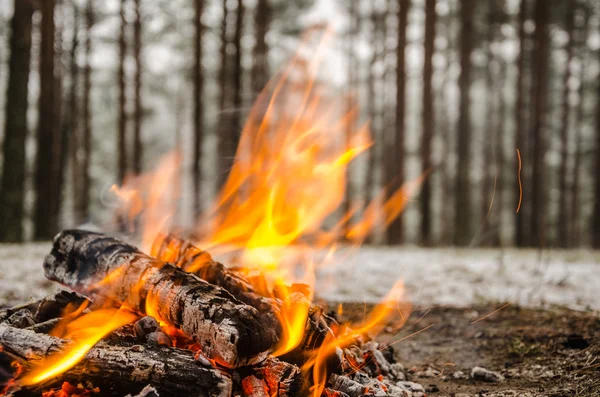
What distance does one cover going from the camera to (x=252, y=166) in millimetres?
4336

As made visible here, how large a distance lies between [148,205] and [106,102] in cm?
2078

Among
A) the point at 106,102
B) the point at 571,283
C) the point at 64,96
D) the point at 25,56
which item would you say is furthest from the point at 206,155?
the point at 571,283

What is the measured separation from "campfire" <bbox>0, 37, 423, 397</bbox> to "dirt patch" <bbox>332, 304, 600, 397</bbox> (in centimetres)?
34

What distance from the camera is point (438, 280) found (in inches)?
289

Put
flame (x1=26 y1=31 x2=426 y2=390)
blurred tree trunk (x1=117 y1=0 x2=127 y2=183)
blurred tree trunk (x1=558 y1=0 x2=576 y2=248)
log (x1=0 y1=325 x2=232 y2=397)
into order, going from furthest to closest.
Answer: blurred tree trunk (x1=558 y1=0 x2=576 y2=248) → blurred tree trunk (x1=117 y1=0 x2=127 y2=183) → flame (x1=26 y1=31 x2=426 y2=390) → log (x1=0 y1=325 x2=232 y2=397)

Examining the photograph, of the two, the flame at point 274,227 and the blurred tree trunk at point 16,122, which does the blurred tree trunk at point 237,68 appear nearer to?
the blurred tree trunk at point 16,122

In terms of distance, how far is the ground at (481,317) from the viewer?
10.9 feet

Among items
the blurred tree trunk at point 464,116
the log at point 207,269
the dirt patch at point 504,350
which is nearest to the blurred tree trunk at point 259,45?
the blurred tree trunk at point 464,116

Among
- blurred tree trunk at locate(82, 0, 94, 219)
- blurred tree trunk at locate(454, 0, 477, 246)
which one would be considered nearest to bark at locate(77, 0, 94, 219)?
blurred tree trunk at locate(82, 0, 94, 219)

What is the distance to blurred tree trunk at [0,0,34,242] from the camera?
1152cm

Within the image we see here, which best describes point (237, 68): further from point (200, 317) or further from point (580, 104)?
point (580, 104)

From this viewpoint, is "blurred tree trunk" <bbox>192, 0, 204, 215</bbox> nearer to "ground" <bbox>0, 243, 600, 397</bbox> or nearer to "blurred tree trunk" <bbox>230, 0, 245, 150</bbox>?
"blurred tree trunk" <bbox>230, 0, 245, 150</bbox>

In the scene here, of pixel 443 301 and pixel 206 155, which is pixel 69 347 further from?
pixel 206 155

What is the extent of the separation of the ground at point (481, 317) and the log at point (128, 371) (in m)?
1.62
